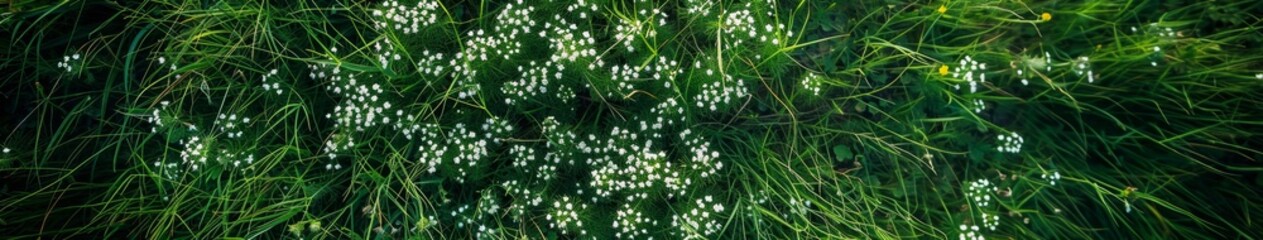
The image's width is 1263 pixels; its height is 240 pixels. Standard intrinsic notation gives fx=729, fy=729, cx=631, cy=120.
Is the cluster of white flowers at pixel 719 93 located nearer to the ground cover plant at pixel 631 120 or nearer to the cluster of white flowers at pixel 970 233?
the ground cover plant at pixel 631 120

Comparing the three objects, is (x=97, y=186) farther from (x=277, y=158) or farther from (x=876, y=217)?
(x=876, y=217)

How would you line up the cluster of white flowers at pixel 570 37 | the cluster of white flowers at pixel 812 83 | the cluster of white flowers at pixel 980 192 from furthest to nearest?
the cluster of white flowers at pixel 980 192
the cluster of white flowers at pixel 812 83
the cluster of white flowers at pixel 570 37

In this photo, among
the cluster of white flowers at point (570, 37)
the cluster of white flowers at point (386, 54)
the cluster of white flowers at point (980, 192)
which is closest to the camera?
the cluster of white flowers at point (570, 37)

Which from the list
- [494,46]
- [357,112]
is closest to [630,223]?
[494,46]

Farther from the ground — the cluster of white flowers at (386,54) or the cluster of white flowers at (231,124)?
the cluster of white flowers at (386,54)

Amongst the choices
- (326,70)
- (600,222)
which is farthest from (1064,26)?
(326,70)

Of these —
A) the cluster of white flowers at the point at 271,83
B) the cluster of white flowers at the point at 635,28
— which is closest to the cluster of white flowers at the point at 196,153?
the cluster of white flowers at the point at 271,83

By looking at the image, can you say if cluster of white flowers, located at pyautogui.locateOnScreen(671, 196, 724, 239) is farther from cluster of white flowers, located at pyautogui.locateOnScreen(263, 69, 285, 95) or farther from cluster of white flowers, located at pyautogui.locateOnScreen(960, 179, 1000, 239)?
cluster of white flowers, located at pyautogui.locateOnScreen(263, 69, 285, 95)
